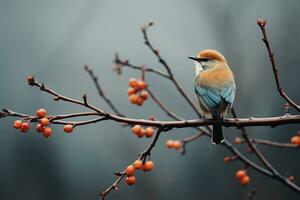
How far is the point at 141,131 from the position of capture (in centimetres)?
215

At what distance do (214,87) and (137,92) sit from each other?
2.61 feet

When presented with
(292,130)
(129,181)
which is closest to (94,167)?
(292,130)

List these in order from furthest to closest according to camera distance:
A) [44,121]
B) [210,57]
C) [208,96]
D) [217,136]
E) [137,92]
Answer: [210,57] → [208,96] → [217,136] → [137,92] → [44,121]

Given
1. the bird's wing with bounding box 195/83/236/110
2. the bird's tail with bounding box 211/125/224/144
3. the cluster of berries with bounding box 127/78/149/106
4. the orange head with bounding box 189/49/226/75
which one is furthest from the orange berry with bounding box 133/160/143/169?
the orange head with bounding box 189/49/226/75

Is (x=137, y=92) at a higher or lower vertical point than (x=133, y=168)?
higher

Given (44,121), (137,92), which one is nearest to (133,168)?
(44,121)

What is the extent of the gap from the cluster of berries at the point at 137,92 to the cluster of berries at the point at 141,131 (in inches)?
11.5

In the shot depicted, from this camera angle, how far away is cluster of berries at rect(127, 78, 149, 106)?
2.46 meters

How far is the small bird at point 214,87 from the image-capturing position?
9.42 ft

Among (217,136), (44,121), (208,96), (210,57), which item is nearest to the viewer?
(44,121)

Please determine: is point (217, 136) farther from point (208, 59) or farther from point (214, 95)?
point (208, 59)

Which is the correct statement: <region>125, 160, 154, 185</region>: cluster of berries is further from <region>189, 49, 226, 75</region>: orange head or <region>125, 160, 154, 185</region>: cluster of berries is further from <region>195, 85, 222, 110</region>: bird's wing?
<region>189, 49, 226, 75</region>: orange head

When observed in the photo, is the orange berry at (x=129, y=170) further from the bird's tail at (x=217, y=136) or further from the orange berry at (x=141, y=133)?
the bird's tail at (x=217, y=136)

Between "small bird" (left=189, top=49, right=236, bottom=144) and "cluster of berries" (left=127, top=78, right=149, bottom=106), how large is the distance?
41cm
